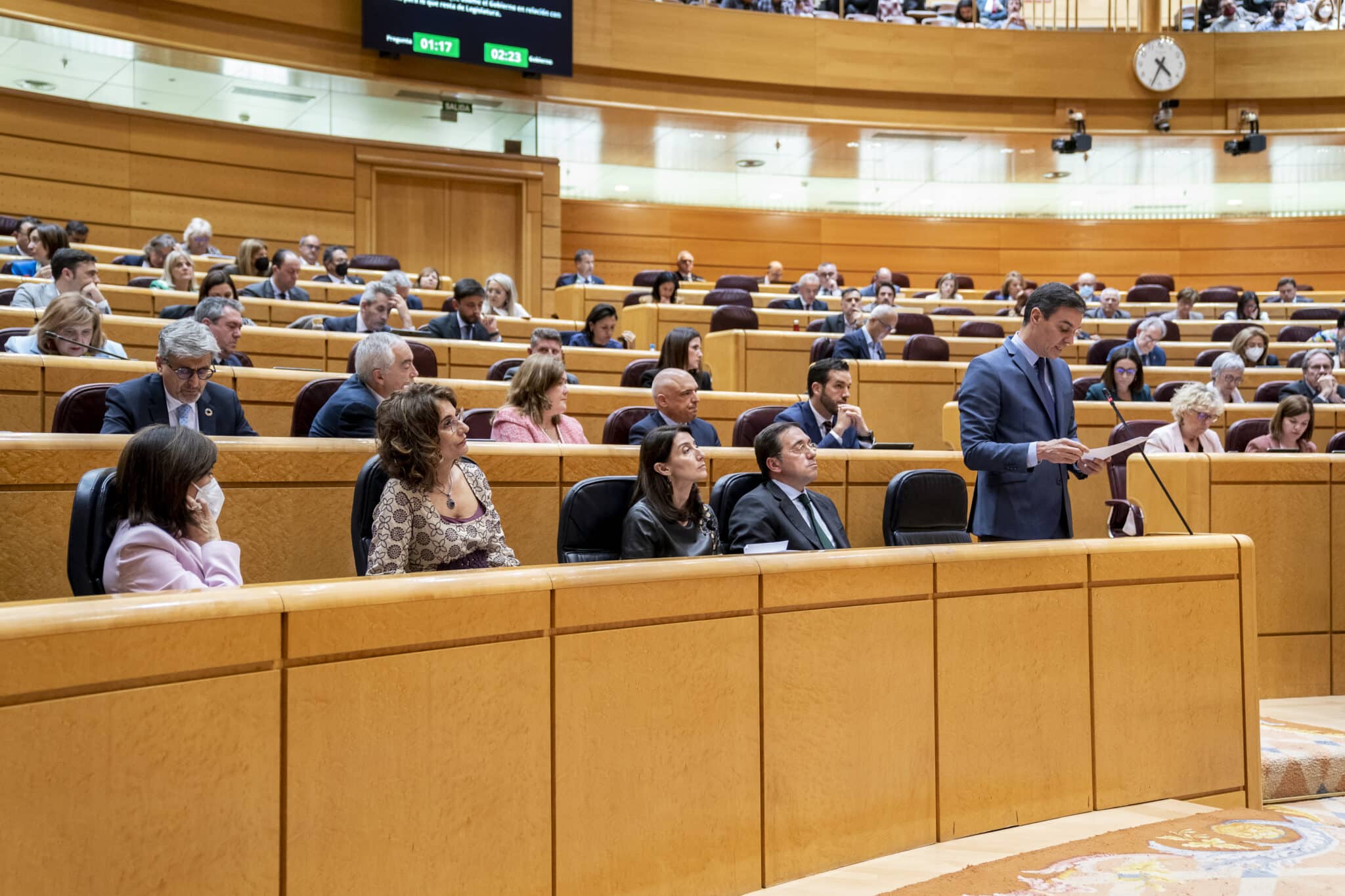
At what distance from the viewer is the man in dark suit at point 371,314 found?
5.57 meters

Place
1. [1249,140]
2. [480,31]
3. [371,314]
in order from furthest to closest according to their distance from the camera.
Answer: [1249,140] < [480,31] < [371,314]

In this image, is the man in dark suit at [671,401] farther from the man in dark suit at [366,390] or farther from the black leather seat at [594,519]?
the black leather seat at [594,519]

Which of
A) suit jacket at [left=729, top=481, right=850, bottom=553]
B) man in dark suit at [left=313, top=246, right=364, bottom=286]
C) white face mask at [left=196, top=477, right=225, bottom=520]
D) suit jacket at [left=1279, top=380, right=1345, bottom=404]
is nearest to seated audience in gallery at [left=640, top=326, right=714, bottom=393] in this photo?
suit jacket at [left=729, top=481, right=850, bottom=553]

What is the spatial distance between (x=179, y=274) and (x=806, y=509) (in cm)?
438

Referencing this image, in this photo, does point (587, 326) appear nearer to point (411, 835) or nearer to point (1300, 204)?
point (411, 835)

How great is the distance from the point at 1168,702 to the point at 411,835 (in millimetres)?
1921

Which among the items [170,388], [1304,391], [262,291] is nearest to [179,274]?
[262,291]

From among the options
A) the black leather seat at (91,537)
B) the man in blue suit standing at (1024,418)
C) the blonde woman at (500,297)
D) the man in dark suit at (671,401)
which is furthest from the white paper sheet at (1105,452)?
the blonde woman at (500,297)

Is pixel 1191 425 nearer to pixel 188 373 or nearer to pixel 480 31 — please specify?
pixel 188 373

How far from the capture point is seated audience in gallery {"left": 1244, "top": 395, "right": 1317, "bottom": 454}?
4648 millimetres

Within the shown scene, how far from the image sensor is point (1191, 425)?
15.0ft

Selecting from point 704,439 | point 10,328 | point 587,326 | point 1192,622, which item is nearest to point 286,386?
point 10,328

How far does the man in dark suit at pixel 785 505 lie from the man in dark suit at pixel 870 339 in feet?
10.9

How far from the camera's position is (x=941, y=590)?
8.14 ft
